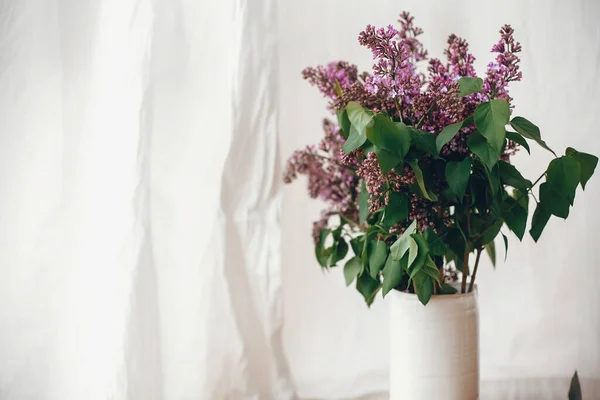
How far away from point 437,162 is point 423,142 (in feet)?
0.20

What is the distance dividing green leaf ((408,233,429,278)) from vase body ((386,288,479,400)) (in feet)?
0.31

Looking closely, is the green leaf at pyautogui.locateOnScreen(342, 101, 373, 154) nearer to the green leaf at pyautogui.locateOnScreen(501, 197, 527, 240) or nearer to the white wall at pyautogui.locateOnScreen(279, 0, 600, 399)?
the green leaf at pyautogui.locateOnScreen(501, 197, 527, 240)

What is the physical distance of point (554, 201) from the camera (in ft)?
2.38

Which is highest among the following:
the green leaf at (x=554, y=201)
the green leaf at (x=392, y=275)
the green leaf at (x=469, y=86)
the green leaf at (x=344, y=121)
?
the green leaf at (x=469, y=86)

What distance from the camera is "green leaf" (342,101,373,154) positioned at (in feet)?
2.22

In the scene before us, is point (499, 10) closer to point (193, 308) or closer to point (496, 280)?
point (496, 280)

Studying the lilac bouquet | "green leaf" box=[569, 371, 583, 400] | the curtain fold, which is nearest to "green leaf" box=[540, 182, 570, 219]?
the lilac bouquet

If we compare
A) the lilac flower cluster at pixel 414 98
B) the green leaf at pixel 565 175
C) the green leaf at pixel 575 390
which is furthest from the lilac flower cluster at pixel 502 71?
the green leaf at pixel 575 390

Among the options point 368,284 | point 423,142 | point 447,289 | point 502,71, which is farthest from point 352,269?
point 502,71

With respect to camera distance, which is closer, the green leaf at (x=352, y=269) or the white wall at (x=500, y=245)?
the green leaf at (x=352, y=269)

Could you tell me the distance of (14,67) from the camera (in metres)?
0.85

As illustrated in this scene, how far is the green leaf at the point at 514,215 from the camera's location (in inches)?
29.4

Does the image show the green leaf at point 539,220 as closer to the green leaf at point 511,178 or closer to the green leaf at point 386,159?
the green leaf at point 511,178

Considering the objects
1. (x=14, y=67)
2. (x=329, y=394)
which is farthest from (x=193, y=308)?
(x=14, y=67)
